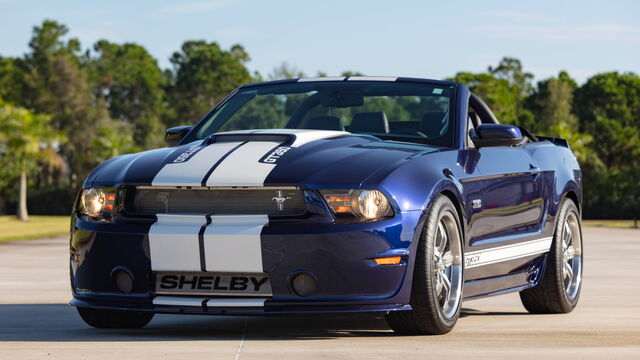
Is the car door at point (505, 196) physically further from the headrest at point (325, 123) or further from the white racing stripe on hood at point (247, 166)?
the white racing stripe on hood at point (247, 166)

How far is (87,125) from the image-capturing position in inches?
4262

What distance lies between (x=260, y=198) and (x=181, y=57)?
406 ft

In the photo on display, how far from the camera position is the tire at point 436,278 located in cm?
652

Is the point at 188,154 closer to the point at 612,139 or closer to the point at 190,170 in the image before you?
the point at 190,170

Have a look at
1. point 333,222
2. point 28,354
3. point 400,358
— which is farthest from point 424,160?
point 28,354

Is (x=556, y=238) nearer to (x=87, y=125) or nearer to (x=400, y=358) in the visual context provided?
(x=400, y=358)

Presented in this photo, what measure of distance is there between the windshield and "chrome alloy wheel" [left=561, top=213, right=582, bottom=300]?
1726 millimetres

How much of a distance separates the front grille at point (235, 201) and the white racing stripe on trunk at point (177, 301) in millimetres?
451

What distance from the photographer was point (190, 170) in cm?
650

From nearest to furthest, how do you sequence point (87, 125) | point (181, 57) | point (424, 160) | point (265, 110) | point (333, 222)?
point (333, 222) → point (424, 160) → point (265, 110) → point (87, 125) → point (181, 57)

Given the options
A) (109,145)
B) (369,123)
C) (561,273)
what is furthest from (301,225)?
(109,145)

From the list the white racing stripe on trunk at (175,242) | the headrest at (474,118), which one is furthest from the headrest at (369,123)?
the white racing stripe on trunk at (175,242)

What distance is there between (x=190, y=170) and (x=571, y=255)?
3.85 metres

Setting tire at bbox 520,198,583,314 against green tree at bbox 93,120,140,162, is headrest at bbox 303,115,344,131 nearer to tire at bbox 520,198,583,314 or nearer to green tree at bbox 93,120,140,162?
tire at bbox 520,198,583,314
